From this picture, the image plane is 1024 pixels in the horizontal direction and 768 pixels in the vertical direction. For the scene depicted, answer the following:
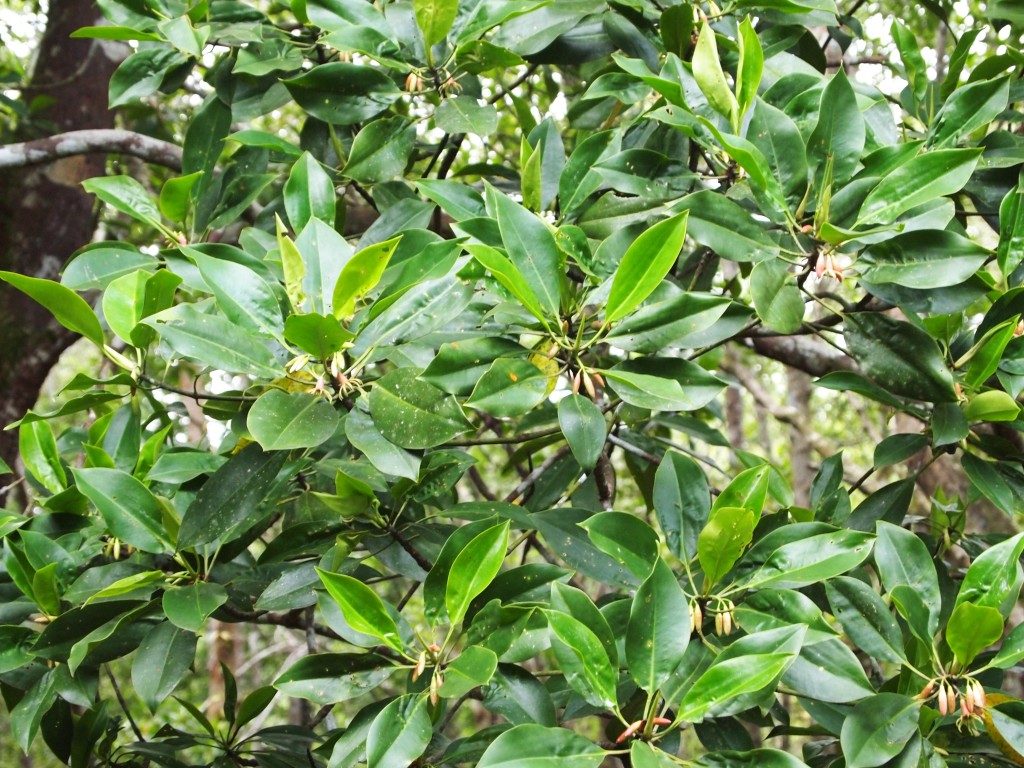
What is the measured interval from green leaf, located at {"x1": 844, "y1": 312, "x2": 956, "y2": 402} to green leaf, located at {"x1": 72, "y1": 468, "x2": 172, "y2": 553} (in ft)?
2.68

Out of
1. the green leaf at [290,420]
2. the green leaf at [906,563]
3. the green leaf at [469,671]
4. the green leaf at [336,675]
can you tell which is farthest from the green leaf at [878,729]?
the green leaf at [290,420]

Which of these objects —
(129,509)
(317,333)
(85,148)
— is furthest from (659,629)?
(85,148)

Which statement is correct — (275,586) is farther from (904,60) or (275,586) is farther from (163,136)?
(163,136)

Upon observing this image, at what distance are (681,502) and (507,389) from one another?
0.26 metres

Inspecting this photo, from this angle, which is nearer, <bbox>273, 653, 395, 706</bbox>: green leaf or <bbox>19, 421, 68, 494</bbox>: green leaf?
<bbox>273, 653, 395, 706</bbox>: green leaf

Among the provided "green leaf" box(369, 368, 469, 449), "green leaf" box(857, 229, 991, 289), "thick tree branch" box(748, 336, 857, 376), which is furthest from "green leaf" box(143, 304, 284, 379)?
"thick tree branch" box(748, 336, 857, 376)

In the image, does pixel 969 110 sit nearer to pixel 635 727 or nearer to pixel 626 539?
pixel 626 539

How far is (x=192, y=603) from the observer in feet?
3.17

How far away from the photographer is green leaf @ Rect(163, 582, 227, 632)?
0.93 metres

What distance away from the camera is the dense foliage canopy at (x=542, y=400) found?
83 centimetres

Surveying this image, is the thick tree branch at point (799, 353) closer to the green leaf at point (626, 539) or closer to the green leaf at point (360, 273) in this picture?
the green leaf at point (626, 539)

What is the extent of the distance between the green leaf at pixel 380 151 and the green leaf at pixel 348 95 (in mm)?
24

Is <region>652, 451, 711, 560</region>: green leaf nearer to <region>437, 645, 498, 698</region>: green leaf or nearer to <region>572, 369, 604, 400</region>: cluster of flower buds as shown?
<region>572, 369, 604, 400</region>: cluster of flower buds

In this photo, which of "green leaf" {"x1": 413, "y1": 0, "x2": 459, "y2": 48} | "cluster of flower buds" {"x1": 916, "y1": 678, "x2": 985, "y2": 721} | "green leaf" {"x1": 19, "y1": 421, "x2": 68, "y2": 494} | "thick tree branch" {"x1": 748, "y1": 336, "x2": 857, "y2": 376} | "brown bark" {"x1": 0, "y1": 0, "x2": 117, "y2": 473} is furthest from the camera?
"brown bark" {"x1": 0, "y1": 0, "x2": 117, "y2": 473}
